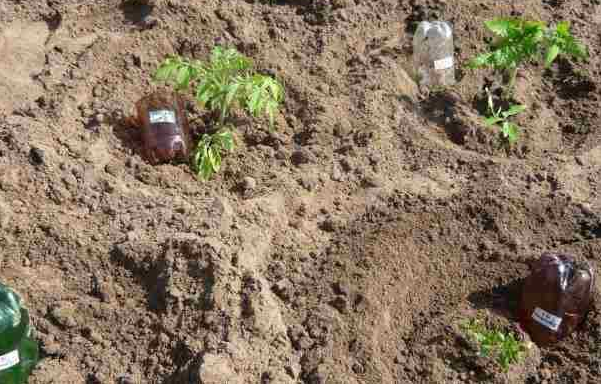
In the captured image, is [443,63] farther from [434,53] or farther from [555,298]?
[555,298]

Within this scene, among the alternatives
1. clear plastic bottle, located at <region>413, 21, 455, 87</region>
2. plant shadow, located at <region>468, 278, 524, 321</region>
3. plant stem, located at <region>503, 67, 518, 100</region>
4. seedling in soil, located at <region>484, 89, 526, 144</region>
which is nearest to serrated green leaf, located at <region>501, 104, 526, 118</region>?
seedling in soil, located at <region>484, 89, 526, 144</region>

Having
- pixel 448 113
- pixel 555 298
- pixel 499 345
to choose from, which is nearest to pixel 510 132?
pixel 448 113

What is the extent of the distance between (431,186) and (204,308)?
1.33 metres

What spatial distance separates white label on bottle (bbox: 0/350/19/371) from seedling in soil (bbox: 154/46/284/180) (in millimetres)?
1363

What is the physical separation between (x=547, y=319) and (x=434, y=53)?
1.87m

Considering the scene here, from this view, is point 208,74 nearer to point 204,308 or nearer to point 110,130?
point 110,130

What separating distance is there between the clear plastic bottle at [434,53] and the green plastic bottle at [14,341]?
2580mm

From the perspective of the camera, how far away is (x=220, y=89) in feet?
14.4

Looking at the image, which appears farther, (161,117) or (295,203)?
(161,117)

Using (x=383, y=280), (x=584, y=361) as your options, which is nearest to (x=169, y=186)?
(x=383, y=280)

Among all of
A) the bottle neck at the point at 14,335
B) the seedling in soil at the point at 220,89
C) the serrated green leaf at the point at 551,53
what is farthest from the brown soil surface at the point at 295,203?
the serrated green leaf at the point at 551,53

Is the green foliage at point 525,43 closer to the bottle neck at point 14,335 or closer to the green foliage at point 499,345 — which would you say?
the green foliage at point 499,345

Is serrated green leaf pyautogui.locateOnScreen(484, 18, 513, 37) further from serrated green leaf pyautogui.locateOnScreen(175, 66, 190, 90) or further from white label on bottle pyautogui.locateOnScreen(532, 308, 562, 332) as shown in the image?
white label on bottle pyautogui.locateOnScreen(532, 308, 562, 332)

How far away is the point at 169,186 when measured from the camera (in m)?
4.33
